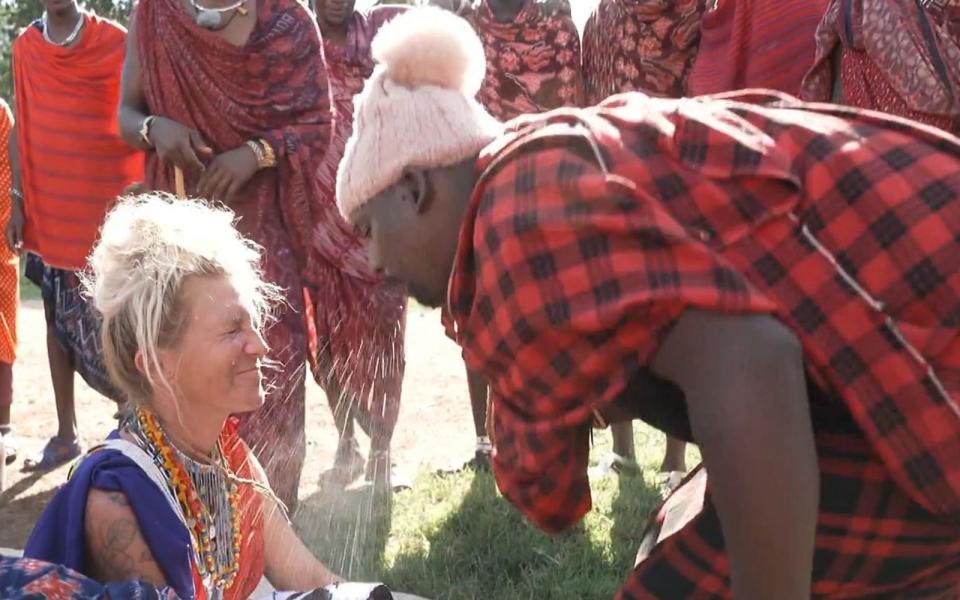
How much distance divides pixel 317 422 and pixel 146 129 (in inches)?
97.2

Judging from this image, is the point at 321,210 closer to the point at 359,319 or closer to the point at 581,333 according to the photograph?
the point at 359,319

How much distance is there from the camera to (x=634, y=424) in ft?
18.1

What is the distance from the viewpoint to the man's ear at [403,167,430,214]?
1.74 metres

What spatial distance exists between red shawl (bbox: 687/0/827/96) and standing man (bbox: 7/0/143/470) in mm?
2875

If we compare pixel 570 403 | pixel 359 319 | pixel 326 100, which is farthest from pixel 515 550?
pixel 570 403

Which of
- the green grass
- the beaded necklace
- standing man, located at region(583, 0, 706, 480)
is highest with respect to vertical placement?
the beaded necklace

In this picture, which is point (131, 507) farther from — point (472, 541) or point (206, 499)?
point (472, 541)

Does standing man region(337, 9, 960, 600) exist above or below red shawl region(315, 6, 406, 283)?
below

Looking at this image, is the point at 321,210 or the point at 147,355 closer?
the point at 147,355

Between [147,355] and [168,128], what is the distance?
1868mm

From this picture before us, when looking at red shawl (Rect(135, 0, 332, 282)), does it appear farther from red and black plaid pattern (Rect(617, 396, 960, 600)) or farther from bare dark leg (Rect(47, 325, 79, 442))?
red and black plaid pattern (Rect(617, 396, 960, 600))

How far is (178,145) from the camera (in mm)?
4008

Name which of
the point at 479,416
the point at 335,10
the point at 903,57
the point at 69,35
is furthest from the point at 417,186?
the point at 69,35

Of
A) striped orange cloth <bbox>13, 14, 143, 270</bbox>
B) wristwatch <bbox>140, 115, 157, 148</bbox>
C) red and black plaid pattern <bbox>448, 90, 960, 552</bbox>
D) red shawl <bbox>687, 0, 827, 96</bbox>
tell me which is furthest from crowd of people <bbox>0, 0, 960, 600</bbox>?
striped orange cloth <bbox>13, 14, 143, 270</bbox>
